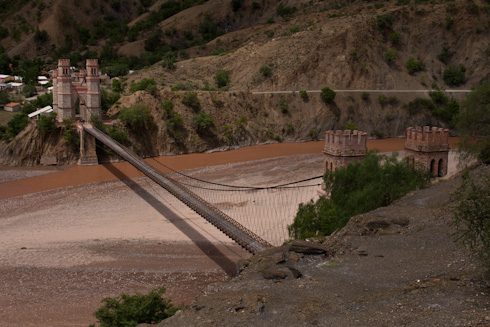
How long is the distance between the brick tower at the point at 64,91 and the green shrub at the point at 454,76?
35287 millimetres

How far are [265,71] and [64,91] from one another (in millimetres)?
20066

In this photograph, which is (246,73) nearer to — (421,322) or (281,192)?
(281,192)

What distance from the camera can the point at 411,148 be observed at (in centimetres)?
2506

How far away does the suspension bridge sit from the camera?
799 inches

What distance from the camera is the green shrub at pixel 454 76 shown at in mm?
54969

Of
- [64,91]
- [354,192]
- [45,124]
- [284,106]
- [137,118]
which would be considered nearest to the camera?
[354,192]

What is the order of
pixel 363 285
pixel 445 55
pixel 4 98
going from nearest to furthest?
pixel 363 285, pixel 4 98, pixel 445 55

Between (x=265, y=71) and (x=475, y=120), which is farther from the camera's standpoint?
(x=265, y=71)

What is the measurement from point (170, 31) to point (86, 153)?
45534mm

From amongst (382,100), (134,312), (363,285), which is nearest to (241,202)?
(134,312)

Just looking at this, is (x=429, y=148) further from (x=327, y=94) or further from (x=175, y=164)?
(x=327, y=94)

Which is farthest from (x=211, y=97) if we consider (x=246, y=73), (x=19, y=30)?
(x=19, y=30)

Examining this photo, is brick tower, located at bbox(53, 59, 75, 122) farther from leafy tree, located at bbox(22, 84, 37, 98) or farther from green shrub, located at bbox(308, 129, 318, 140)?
green shrub, located at bbox(308, 129, 318, 140)

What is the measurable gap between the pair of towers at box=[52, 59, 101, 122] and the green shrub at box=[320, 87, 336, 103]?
19471 mm
